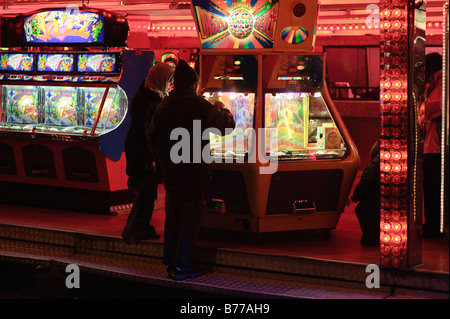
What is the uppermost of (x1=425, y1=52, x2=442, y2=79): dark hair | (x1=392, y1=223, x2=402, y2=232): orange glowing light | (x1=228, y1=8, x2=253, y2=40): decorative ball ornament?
(x1=228, y1=8, x2=253, y2=40): decorative ball ornament

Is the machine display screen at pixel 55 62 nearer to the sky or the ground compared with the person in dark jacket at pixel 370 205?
nearer to the sky

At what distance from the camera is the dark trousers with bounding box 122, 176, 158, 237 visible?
23.5ft

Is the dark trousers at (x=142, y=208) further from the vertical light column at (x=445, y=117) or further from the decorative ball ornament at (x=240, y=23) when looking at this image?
the vertical light column at (x=445, y=117)

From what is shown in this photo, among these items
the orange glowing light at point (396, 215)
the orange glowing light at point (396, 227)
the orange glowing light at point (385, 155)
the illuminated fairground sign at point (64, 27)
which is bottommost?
the orange glowing light at point (396, 227)

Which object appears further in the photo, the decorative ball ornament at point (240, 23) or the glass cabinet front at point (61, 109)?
the glass cabinet front at point (61, 109)

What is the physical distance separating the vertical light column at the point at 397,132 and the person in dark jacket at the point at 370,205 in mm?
930

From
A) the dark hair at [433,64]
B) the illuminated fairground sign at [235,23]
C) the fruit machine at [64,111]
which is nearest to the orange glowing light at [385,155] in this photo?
the dark hair at [433,64]

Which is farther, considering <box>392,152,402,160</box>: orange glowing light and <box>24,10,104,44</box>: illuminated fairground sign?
<box>24,10,104,44</box>: illuminated fairground sign

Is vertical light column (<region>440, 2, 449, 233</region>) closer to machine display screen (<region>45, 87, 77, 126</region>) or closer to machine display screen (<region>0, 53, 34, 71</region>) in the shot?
machine display screen (<region>45, 87, 77, 126</region>)

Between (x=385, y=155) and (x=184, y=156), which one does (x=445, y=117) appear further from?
(x=184, y=156)

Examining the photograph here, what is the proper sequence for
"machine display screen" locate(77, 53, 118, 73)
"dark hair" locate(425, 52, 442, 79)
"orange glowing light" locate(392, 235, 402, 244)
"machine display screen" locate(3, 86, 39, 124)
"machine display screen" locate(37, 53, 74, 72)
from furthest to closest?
1. "machine display screen" locate(3, 86, 39, 124)
2. "machine display screen" locate(37, 53, 74, 72)
3. "machine display screen" locate(77, 53, 118, 73)
4. "dark hair" locate(425, 52, 442, 79)
5. "orange glowing light" locate(392, 235, 402, 244)

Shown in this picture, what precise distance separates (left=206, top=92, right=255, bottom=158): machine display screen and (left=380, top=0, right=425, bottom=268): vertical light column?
1.55 m

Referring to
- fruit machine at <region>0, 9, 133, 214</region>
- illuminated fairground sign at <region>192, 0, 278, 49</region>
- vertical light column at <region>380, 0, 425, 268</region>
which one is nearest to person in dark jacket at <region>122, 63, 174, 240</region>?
illuminated fairground sign at <region>192, 0, 278, 49</region>

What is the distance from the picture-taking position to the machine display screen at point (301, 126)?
7.23m
